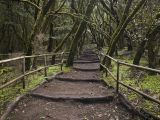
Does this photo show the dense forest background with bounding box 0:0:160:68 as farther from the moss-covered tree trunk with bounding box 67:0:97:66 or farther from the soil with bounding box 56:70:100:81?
the soil with bounding box 56:70:100:81

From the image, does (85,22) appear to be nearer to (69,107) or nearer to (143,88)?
(143,88)

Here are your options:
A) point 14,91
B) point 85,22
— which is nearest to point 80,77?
point 85,22

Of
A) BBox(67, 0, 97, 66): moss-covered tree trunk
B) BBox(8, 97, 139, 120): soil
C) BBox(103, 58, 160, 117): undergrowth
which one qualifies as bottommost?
BBox(8, 97, 139, 120): soil

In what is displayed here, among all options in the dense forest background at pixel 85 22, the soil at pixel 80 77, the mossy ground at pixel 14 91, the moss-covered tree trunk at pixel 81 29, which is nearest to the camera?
the mossy ground at pixel 14 91

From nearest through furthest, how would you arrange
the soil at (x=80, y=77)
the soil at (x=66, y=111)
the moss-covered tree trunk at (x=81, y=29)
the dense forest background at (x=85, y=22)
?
the soil at (x=66, y=111), the soil at (x=80, y=77), the dense forest background at (x=85, y=22), the moss-covered tree trunk at (x=81, y=29)

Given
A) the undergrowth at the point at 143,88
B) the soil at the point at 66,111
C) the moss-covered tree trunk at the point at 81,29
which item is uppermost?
the moss-covered tree trunk at the point at 81,29

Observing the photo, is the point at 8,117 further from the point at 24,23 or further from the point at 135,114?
the point at 24,23

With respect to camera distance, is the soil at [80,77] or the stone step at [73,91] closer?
the stone step at [73,91]

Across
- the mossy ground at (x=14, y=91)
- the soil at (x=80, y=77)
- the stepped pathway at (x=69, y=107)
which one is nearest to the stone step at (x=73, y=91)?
the stepped pathway at (x=69, y=107)

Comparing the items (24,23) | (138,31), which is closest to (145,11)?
(138,31)

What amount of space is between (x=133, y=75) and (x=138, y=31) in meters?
5.43

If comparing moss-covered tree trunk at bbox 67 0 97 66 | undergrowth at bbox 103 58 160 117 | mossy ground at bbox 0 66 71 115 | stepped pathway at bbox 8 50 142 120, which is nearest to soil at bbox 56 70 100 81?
undergrowth at bbox 103 58 160 117

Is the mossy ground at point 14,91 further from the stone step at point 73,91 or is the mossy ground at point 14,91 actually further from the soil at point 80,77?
the soil at point 80,77

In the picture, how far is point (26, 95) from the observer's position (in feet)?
31.7
